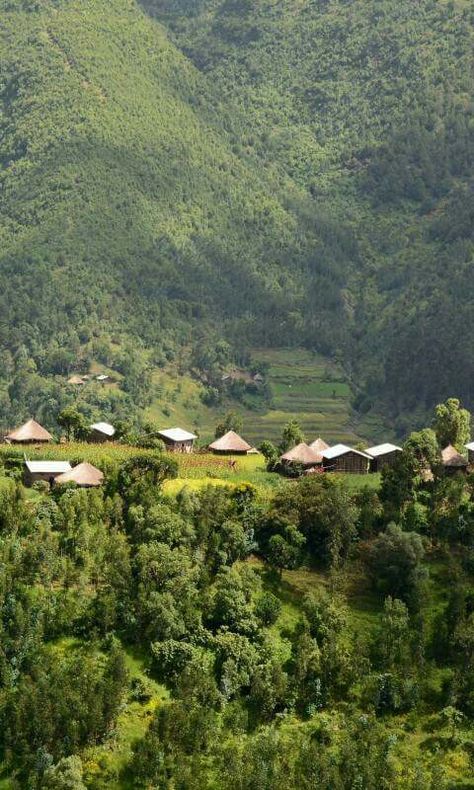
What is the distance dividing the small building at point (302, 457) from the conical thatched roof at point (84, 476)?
43.1 ft

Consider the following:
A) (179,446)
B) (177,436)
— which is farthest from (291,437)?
(177,436)

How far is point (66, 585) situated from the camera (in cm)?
7156

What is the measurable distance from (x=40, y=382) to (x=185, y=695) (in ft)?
379

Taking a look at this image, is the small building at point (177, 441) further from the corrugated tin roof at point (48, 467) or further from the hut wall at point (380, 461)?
the hut wall at point (380, 461)

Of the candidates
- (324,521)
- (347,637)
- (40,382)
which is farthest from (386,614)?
(40,382)

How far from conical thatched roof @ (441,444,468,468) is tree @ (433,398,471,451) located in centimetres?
253

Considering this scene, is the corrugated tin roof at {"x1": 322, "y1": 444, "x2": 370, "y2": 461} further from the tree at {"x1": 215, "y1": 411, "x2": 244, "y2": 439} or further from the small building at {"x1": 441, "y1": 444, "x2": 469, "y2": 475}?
the tree at {"x1": 215, "y1": 411, "x2": 244, "y2": 439}

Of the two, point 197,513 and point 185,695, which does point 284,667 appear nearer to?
point 185,695

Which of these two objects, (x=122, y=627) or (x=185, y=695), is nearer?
(x=185, y=695)

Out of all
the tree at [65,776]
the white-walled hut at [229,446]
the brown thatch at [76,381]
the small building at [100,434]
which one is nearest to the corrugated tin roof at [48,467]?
the small building at [100,434]

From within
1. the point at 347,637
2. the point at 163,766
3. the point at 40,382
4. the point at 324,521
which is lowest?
the point at 163,766

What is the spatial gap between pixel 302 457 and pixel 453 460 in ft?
31.8

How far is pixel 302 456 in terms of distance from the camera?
89.2m

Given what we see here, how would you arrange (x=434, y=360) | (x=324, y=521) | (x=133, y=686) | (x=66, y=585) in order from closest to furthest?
(x=133, y=686)
(x=66, y=585)
(x=324, y=521)
(x=434, y=360)
